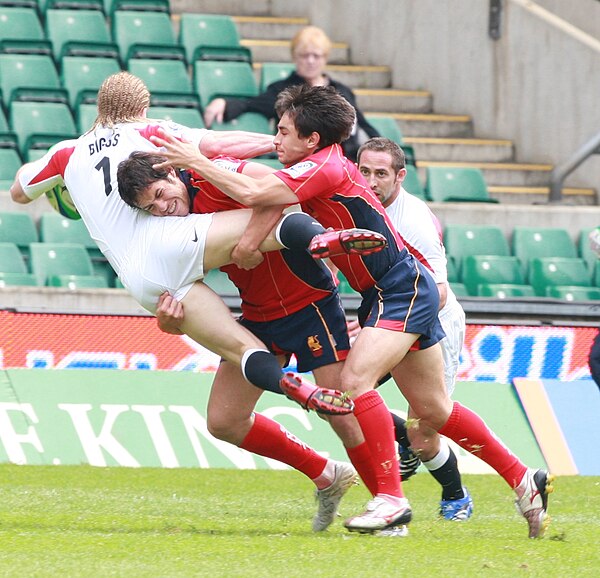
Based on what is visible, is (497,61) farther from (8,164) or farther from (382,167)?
(382,167)

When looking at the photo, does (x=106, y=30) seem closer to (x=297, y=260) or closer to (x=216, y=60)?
(x=216, y=60)

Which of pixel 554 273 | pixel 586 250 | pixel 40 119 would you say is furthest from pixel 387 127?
pixel 40 119

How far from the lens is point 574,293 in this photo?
12.5 metres

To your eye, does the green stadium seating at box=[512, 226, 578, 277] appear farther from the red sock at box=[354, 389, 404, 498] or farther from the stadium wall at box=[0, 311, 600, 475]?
the red sock at box=[354, 389, 404, 498]

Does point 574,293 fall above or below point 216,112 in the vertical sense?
below

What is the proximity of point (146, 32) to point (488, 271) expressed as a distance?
478 cm

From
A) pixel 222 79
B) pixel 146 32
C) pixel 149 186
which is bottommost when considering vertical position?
pixel 222 79

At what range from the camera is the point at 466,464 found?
1005 cm

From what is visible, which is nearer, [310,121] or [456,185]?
[310,121]

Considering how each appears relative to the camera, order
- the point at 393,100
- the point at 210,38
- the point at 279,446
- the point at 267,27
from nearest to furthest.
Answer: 1. the point at 279,446
2. the point at 210,38
3. the point at 393,100
4. the point at 267,27

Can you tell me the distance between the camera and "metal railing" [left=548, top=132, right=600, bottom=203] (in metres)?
14.1

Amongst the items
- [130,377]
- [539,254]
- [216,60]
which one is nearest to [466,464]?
[130,377]

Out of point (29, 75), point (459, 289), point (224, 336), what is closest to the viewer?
point (224, 336)

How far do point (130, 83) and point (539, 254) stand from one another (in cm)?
733
